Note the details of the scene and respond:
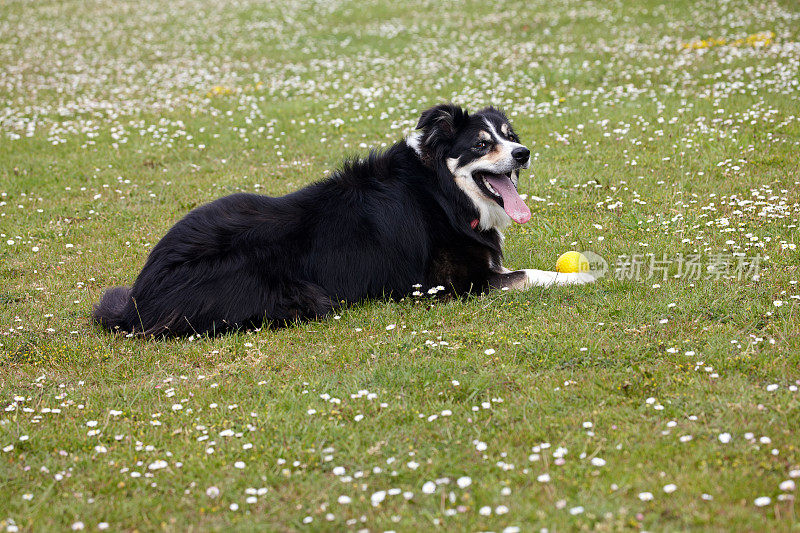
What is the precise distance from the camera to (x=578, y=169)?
10797 millimetres

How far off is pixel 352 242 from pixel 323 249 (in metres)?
0.28

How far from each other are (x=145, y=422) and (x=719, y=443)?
376 centimetres

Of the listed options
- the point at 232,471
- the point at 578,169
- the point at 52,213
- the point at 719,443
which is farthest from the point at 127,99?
the point at 719,443

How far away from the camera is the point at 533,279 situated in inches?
286

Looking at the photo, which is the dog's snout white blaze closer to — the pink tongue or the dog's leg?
the pink tongue

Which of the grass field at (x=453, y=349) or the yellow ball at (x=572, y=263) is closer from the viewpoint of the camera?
the grass field at (x=453, y=349)

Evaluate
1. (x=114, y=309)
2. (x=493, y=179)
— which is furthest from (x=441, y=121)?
(x=114, y=309)

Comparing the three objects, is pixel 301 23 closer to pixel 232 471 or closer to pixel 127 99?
pixel 127 99

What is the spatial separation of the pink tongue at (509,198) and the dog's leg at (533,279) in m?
0.53

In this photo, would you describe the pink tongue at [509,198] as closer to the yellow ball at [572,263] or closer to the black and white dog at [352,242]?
the black and white dog at [352,242]

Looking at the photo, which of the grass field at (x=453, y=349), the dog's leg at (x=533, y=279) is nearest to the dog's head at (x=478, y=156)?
the dog's leg at (x=533, y=279)

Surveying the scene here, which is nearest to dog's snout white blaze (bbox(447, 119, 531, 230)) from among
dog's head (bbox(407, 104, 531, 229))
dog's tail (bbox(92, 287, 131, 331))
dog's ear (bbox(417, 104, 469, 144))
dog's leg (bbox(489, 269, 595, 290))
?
dog's head (bbox(407, 104, 531, 229))

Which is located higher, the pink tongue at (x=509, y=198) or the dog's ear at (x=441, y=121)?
the dog's ear at (x=441, y=121)

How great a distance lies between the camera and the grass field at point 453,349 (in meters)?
4.22
